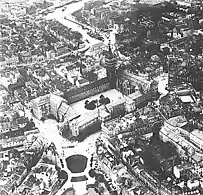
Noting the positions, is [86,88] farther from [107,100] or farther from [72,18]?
[72,18]

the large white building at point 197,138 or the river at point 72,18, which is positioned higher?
the large white building at point 197,138

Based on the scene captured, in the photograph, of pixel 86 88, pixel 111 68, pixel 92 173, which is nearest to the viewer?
pixel 92 173

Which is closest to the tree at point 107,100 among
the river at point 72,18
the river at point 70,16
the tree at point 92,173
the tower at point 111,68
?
the tower at point 111,68

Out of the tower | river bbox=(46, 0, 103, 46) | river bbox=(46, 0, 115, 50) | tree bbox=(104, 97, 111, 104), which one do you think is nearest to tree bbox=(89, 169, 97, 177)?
tree bbox=(104, 97, 111, 104)

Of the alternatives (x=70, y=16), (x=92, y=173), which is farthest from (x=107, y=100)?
(x=70, y=16)

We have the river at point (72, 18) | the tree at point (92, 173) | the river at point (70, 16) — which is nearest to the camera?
the tree at point (92, 173)

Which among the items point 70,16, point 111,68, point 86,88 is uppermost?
point 111,68

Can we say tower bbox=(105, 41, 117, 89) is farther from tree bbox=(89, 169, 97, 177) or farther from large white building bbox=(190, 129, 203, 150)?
tree bbox=(89, 169, 97, 177)

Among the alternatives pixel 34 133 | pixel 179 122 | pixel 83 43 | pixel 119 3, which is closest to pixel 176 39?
pixel 83 43

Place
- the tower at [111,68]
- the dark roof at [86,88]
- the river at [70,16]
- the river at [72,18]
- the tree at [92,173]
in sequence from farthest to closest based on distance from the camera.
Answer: the river at [70,16]
the river at [72,18]
the tower at [111,68]
the dark roof at [86,88]
the tree at [92,173]

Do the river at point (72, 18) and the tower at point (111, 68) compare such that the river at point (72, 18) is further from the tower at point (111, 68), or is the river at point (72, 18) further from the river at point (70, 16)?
the tower at point (111, 68)

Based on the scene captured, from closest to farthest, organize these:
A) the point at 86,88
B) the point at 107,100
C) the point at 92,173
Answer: the point at 92,173 → the point at 107,100 → the point at 86,88

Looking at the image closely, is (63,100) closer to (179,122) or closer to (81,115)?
(81,115)
